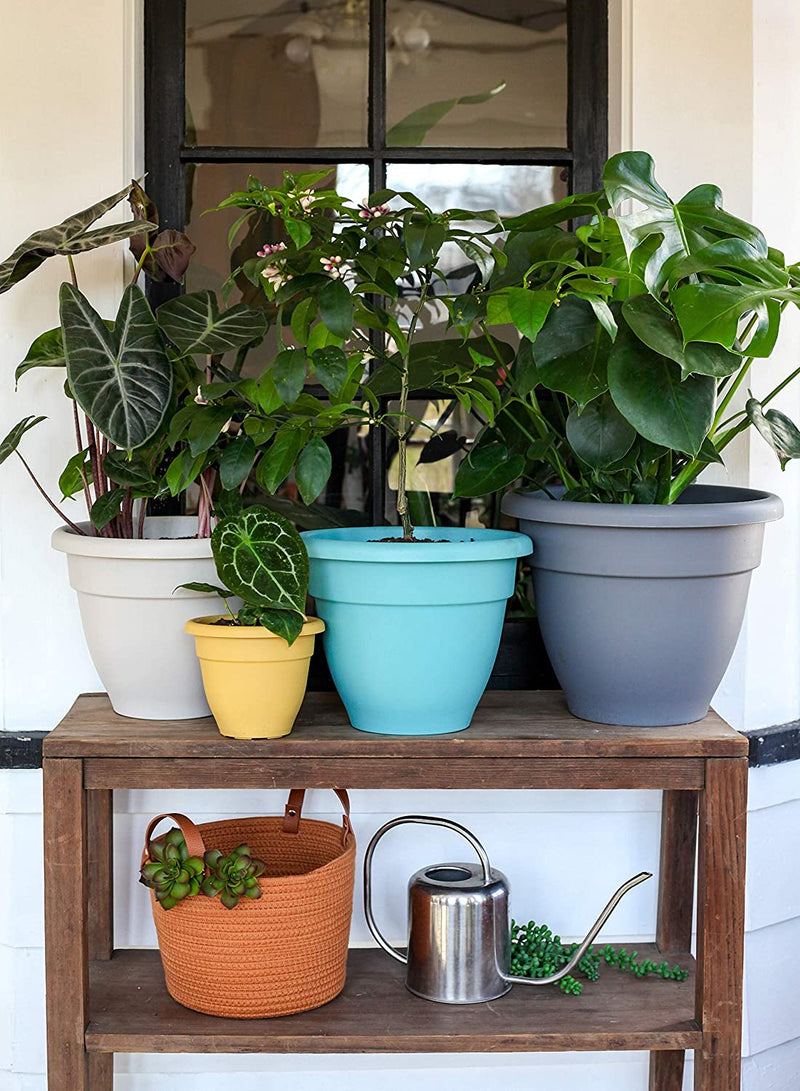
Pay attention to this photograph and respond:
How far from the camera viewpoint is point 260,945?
1.55 meters

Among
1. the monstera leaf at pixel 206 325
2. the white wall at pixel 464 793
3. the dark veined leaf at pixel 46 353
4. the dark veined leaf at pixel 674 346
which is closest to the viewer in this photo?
the dark veined leaf at pixel 674 346

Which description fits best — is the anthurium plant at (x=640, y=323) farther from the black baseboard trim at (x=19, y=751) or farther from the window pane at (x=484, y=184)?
the black baseboard trim at (x=19, y=751)

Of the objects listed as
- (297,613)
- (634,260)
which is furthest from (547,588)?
(634,260)

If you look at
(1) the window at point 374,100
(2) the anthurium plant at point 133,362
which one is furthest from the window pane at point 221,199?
(2) the anthurium plant at point 133,362

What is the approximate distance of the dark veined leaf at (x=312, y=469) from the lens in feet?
4.77

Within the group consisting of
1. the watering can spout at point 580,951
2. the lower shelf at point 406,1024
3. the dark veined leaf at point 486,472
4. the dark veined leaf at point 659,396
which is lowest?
the lower shelf at point 406,1024

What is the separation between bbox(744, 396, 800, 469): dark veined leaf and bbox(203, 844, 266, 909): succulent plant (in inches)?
34.5

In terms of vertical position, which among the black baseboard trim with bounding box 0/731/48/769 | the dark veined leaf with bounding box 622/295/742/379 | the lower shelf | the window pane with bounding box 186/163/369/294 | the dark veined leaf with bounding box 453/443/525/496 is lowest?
the lower shelf

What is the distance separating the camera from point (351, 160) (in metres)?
1.91

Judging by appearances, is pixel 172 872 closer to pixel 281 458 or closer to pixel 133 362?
pixel 281 458

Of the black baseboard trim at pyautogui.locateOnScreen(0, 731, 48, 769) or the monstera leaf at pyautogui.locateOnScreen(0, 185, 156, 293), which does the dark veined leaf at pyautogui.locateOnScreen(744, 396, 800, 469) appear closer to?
the monstera leaf at pyautogui.locateOnScreen(0, 185, 156, 293)

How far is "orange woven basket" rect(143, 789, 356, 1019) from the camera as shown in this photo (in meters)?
1.55

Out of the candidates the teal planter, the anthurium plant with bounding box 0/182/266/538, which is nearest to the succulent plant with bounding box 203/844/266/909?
the teal planter

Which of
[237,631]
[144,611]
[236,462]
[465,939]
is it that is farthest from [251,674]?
[465,939]
